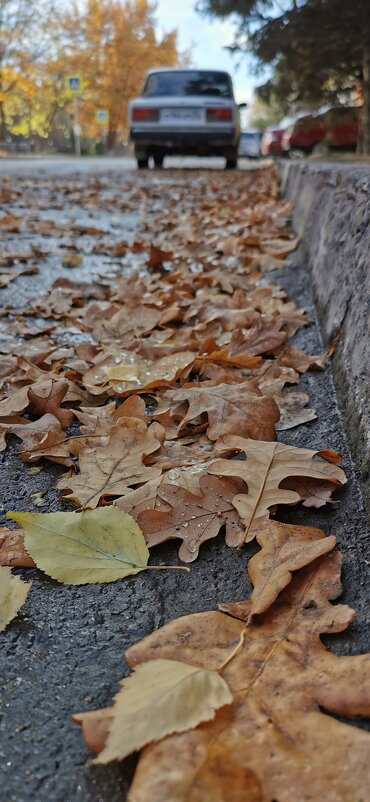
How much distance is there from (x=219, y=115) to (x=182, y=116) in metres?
0.64

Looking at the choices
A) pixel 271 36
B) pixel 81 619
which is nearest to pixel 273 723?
pixel 81 619

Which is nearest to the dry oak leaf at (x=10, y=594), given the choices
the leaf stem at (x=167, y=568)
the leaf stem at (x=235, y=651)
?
the leaf stem at (x=167, y=568)

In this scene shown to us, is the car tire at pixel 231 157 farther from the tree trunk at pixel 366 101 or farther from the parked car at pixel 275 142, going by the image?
the parked car at pixel 275 142

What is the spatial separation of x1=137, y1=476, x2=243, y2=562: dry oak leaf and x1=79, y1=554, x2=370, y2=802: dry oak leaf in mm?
202

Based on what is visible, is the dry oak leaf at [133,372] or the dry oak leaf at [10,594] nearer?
the dry oak leaf at [10,594]

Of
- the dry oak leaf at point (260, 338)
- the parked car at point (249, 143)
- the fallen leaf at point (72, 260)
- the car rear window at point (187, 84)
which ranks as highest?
the parked car at point (249, 143)

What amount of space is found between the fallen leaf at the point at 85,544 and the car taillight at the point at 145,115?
1081cm

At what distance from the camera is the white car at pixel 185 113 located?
424 inches

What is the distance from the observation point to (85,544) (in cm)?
108

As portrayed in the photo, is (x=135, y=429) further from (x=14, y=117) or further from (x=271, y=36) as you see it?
(x=14, y=117)

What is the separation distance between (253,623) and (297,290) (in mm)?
1956

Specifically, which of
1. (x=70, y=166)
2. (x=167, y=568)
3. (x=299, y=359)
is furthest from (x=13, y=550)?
(x=70, y=166)

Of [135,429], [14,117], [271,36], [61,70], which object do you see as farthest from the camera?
[14,117]

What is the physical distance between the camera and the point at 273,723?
2.39 feet
